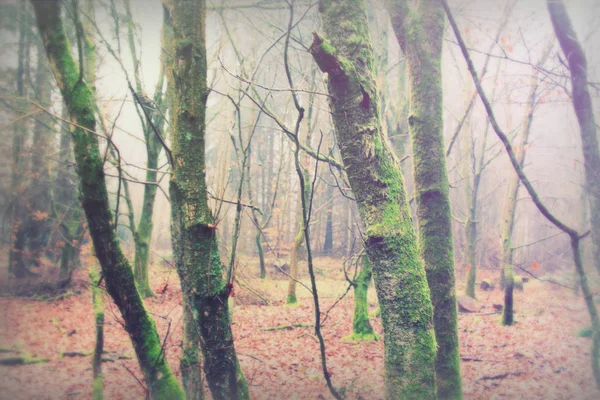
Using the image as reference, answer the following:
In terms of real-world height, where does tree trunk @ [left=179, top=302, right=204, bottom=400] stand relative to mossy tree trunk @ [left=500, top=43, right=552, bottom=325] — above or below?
below

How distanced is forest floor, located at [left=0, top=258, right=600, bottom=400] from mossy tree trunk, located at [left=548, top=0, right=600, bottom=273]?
2.78 meters

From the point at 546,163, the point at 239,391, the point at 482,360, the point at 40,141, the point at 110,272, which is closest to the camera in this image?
the point at 110,272

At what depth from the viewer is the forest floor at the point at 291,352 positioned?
172 inches

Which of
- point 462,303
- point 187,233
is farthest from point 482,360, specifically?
point 187,233

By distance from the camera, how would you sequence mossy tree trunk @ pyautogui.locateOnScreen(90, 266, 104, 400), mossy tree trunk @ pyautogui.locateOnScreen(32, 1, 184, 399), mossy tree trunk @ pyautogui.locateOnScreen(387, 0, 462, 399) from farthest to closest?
mossy tree trunk @ pyautogui.locateOnScreen(90, 266, 104, 400) → mossy tree trunk @ pyautogui.locateOnScreen(387, 0, 462, 399) → mossy tree trunk @ pyautogui.locateOnScreen(32, 1, 184, 399)

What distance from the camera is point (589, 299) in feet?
10.6

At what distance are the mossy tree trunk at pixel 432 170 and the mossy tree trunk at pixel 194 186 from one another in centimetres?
173

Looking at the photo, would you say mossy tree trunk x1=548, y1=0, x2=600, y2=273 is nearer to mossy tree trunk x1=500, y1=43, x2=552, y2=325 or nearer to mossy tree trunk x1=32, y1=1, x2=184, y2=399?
mossy tree trunk x1=32, y1=1, x2=184, y2=399

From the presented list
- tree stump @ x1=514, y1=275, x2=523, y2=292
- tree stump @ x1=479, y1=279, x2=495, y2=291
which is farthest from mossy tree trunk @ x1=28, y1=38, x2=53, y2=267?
tree stump @ x1=514, y1=275, x2=523, y2=292

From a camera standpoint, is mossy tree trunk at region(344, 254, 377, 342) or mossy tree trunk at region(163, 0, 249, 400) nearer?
mossy tree trunk at region(163, 0, 249, 400)

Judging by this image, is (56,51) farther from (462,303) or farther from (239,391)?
(462,303)

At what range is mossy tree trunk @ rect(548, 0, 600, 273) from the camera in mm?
2846

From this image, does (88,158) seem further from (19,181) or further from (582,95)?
(19,181)

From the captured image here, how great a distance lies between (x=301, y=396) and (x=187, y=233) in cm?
341
